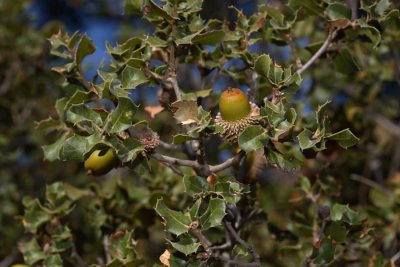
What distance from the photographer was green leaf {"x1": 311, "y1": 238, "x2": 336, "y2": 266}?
175cm

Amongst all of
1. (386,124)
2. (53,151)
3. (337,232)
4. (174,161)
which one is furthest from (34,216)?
(386,124)

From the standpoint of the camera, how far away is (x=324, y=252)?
1766mm

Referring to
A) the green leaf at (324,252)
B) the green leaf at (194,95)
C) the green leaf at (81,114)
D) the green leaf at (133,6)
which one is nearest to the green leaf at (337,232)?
the green leaf at (324,252)

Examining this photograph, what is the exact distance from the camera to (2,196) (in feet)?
12.0

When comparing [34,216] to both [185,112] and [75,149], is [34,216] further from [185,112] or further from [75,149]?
[185,112]

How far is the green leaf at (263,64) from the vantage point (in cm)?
153

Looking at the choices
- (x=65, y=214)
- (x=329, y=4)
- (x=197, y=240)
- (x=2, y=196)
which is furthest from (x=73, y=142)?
(x=2, y=196)

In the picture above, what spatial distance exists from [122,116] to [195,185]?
0.26m

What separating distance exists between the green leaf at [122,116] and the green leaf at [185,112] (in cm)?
12

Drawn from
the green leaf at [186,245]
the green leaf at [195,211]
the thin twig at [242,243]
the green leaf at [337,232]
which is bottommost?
the green leaf at [337,232]

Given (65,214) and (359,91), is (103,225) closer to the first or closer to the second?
(65,214)

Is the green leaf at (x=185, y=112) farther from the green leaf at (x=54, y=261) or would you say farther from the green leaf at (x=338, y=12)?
the green leaf at (x=54, y=261)

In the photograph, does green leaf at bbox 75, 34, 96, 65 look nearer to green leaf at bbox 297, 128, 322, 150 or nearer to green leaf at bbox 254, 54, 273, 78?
green leaf at bbox 254, 54, 273, 78

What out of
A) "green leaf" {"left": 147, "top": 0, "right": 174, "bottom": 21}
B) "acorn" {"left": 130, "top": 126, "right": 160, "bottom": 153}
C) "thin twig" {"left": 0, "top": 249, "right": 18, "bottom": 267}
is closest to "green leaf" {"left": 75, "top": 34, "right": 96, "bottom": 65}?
"green leaf" {"left": 147, "top": 0, "right": 174, "bottom": 21}
